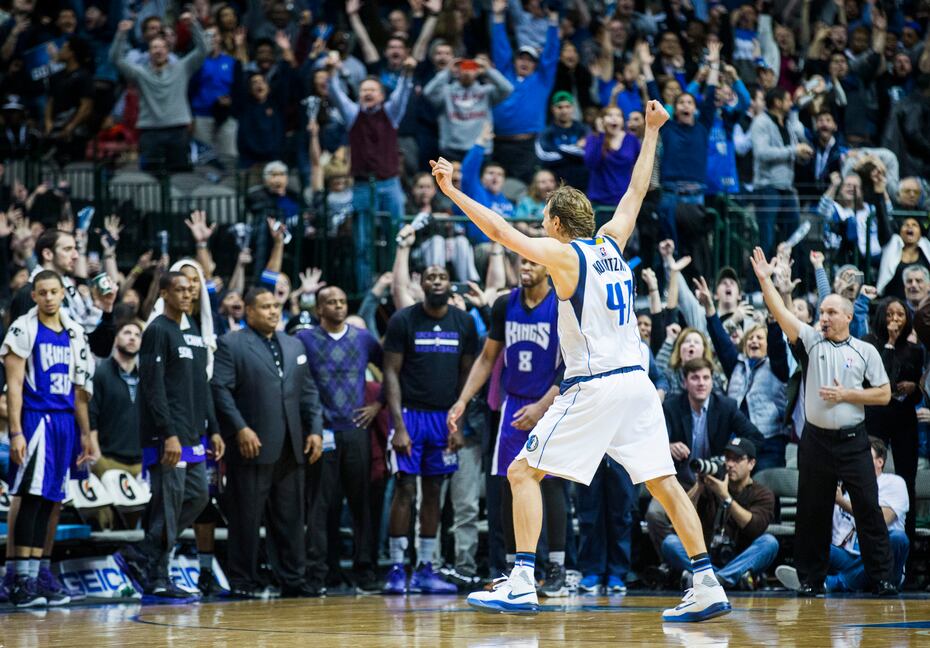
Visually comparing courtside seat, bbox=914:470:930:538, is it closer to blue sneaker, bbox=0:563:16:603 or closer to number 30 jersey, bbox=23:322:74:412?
number 30 jersey, bbox=23:322:74:412

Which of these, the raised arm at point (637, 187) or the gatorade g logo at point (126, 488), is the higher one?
the raised arm at point (637, 187)

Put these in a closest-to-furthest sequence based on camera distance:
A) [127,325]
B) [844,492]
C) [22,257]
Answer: [844,492] → [127,325] → [22,257]

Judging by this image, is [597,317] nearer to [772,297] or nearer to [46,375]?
[772,297]

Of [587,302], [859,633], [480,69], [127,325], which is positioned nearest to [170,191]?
[480,69]

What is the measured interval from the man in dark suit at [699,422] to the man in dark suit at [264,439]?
2.80 metres

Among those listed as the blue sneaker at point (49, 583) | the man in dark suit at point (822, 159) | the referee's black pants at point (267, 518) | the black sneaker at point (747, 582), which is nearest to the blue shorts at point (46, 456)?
the blue sneaker at point (49, 583)

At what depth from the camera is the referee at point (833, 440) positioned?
Answer: 403 inches

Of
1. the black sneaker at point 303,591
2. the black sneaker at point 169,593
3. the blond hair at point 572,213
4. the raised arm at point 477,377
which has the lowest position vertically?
the black sneaker at point 303,591

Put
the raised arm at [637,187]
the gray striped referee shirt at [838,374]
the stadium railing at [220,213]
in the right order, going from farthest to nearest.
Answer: the stadium railing at [220,213] → the gray striped referee shirt at [838,374] → the raised arm at [637,187]

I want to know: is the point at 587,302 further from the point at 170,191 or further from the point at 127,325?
the point at 170,191

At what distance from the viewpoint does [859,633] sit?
7344 mm

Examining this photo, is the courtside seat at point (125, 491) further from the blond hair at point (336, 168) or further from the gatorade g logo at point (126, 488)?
the blond hair at point (336, 168)

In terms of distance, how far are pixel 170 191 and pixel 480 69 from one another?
12.9 ft

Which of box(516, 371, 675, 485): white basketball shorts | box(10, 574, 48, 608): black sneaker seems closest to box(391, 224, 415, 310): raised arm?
box(10, 574, 48, 608): black sneaker
